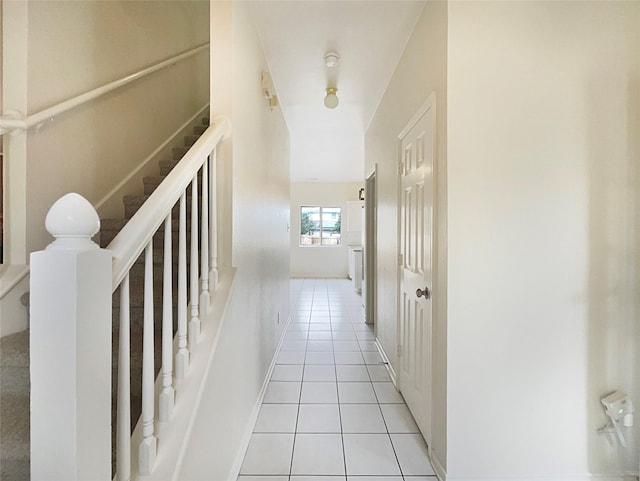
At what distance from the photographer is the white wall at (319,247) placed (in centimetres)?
877

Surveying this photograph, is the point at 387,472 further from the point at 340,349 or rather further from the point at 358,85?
the point at 358,85

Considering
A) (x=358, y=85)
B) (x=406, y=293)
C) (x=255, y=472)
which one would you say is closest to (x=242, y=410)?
(x=255, y=472)

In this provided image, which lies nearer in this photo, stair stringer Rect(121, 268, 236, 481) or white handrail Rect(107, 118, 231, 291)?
white handrail Rect(107, 118, 231, 291)

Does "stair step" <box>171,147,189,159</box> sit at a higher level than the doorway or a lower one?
higher

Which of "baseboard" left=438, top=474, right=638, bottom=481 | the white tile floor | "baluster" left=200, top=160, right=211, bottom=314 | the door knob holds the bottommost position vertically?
the white tile floor

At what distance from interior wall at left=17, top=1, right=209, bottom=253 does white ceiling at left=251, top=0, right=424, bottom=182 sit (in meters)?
0.97

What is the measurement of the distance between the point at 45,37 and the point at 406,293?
2599 millimetres

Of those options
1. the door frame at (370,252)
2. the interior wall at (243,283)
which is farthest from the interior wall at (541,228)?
the door frame at (370,252)

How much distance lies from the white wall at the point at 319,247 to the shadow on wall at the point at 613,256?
23.7ft

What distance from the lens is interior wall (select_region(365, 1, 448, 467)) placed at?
1.61m

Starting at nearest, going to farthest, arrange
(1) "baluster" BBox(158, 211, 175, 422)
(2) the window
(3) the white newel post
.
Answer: (3) the white newel post
(1) "baluster" BBox(158, 211, 175, 422)
(2) the window

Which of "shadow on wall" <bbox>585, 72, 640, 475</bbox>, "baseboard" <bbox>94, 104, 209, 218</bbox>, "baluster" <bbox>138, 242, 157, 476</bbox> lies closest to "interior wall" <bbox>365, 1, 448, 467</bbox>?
"shadow on wall" <bbox>585, 72, 640, 475</bbox>

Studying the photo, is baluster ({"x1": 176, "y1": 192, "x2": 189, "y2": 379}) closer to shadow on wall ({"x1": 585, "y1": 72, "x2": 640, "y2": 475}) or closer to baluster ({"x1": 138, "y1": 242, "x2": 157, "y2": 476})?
baluster ({"x1": 138, "y1": 242, "x2": 157, "y2": 476})

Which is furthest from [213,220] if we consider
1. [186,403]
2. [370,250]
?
[370,250]
